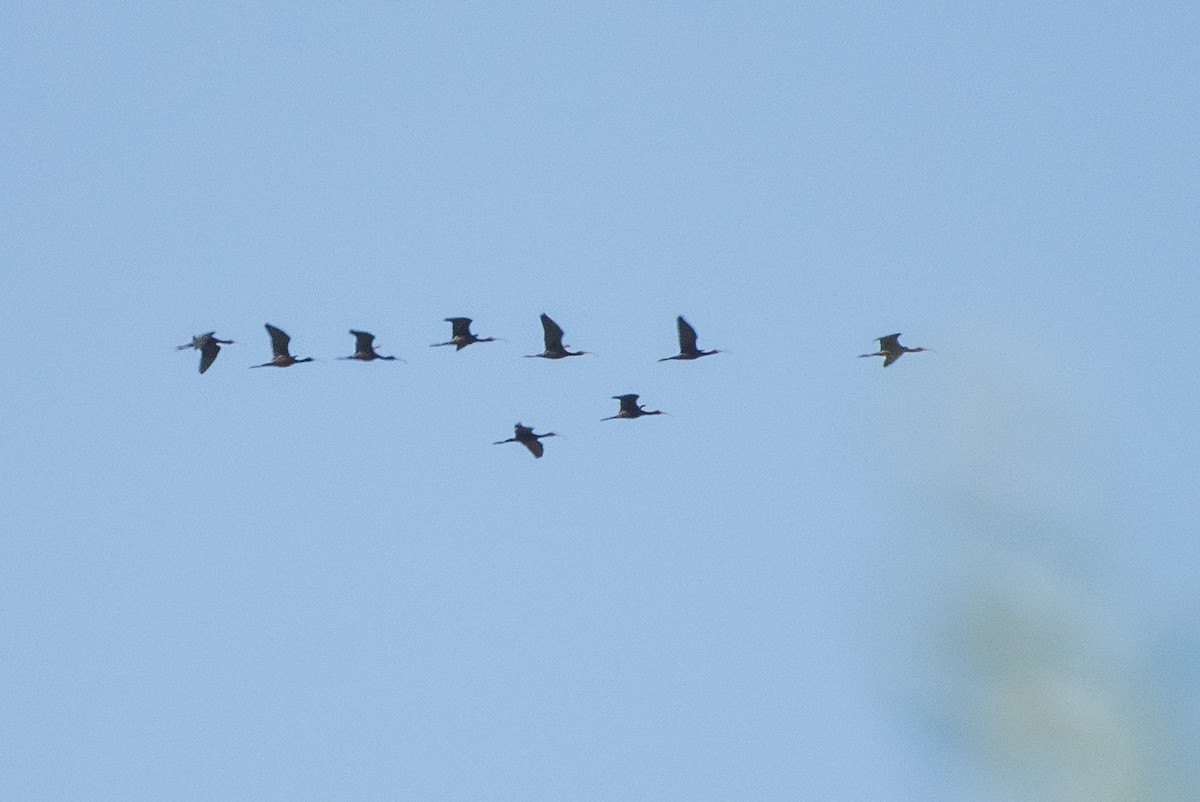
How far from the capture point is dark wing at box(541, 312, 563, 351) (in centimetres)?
6856

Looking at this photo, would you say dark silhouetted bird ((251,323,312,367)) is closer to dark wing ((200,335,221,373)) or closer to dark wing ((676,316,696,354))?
dark wing ((200,335,221,373))

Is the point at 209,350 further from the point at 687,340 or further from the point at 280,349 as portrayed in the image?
the point at 687,340

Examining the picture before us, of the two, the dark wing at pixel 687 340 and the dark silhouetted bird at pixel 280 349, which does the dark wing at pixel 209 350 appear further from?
the dark wing at pixel 687 340

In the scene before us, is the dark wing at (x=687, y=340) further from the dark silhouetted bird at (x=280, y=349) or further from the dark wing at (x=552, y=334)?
the dark silhouetted bird at (x=280, y=349)

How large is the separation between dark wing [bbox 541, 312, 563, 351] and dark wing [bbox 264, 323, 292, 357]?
5.64 m

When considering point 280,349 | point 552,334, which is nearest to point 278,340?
point 280,349

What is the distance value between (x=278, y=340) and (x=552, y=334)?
19.6ft

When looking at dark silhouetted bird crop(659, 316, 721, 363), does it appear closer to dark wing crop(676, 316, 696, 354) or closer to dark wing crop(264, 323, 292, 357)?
dark wing crop(676, 316, 696, 354)

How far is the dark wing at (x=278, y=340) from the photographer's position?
2736 inches

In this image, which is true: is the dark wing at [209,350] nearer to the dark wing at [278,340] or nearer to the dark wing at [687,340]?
the dark wing at [278,340]

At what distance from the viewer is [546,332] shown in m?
68.9

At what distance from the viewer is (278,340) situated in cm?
A: 6975

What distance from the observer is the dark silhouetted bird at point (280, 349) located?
228 ft

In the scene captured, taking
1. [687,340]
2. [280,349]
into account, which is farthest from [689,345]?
[280,349]
